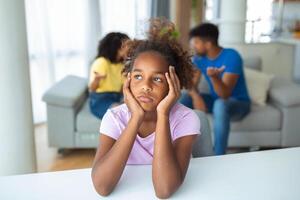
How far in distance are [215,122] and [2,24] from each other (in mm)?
1584

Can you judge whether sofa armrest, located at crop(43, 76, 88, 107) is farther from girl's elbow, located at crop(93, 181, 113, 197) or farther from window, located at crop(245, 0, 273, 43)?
window, located at crop(245, 0, 273, 43)

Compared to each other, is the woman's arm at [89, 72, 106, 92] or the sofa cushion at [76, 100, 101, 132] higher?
the woman's arm at [89, 72, 106, 92]

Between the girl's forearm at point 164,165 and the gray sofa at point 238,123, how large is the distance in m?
1.82

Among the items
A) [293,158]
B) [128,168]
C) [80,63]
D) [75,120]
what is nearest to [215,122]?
[75,120]

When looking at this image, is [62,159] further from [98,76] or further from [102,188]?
[102,188]

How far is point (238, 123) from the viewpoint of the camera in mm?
2850

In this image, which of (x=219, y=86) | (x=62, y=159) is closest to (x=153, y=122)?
(x=219, y=86)

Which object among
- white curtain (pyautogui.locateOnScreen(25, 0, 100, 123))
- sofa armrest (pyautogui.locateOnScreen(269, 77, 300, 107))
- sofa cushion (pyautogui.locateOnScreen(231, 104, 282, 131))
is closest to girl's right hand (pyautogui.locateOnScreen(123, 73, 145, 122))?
sofa cushion (pyautogui.locateOnScreen(231, 104, 282, 131))

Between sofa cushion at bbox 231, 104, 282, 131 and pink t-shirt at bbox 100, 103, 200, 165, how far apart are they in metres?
1.71

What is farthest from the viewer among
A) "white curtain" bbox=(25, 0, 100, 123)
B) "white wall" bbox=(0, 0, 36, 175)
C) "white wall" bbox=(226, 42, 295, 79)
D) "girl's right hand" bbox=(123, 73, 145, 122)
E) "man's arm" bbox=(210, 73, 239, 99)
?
"white wall" bbox=(226, 42, 295, 79)

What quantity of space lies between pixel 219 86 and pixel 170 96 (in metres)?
1.64

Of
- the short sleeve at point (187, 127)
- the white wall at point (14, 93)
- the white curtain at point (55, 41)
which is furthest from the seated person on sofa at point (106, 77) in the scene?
the short sleeve at point (187, 127)

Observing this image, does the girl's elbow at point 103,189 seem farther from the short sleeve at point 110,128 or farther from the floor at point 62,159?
the floor at point 62,159

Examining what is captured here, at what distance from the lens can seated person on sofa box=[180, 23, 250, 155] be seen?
2.66 m
